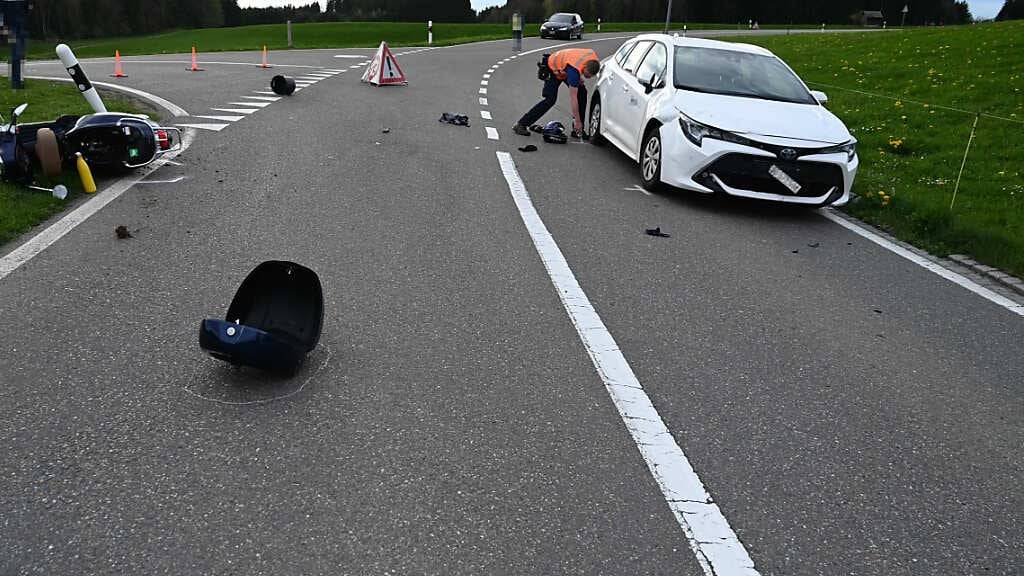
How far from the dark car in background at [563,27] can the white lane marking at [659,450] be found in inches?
1730

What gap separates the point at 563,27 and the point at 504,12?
6688 cm

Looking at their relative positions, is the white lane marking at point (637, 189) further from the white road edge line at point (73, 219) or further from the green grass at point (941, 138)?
the white road edge line at point (73, 219)

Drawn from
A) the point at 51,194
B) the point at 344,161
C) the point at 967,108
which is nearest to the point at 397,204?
the point at 344,161

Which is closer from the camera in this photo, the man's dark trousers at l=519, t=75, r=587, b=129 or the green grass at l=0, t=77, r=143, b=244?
the green grass at l=0, t=77, r=143, b=244

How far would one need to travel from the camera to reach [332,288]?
517 centimetres

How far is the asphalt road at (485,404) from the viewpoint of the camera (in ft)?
9.29

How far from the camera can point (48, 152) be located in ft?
24.1

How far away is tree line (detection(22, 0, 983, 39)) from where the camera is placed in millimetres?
90625

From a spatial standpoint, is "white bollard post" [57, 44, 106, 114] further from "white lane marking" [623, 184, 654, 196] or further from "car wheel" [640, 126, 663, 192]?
"car wheel" [640, 126, 663, 192]

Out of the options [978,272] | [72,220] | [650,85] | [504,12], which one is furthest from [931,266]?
[504,12]

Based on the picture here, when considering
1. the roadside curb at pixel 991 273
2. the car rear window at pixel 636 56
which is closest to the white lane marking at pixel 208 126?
the car rear window at pixel 636 56

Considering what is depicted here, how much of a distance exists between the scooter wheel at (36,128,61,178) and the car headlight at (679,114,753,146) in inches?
232

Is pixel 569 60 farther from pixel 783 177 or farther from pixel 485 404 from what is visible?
pixel 485 404

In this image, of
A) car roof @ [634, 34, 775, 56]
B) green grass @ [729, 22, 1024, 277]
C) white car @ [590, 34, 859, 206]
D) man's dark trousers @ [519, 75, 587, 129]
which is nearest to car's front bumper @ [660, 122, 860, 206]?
white car @ [590, 34, 859, 206]
